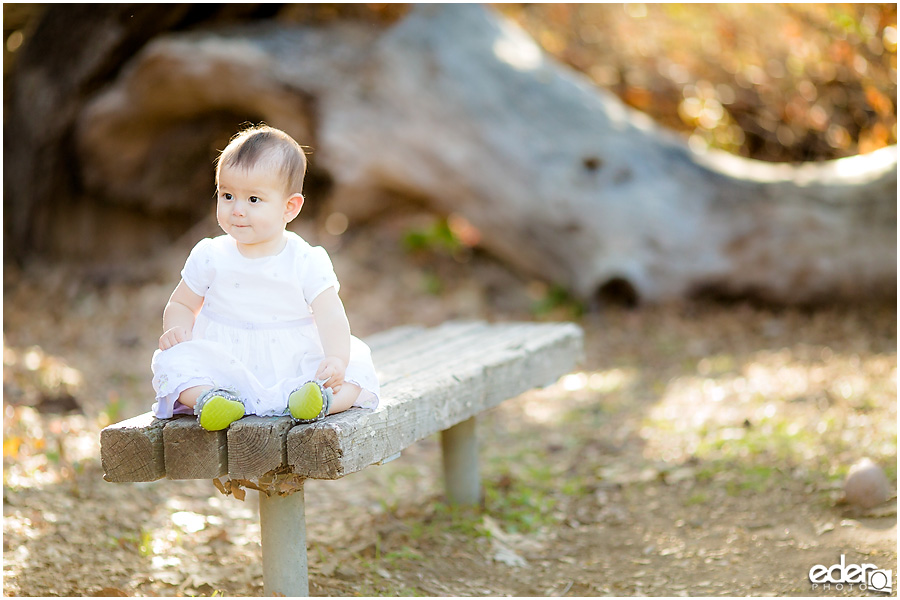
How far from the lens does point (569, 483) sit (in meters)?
3.88

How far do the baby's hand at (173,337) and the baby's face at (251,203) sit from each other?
1.00 feet

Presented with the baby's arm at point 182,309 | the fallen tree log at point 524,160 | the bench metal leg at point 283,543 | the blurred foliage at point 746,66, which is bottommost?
the bench metal leg at point 283,543

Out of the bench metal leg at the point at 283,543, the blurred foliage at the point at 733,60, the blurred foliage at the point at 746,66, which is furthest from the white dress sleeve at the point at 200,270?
the blurred foliage at the point at 746,66

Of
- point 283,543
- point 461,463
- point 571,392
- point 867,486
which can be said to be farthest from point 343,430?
point 571,392

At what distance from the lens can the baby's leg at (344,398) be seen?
7.64 feet

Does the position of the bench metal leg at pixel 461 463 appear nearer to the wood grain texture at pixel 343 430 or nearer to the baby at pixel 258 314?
the wood grain texture at pixel 343 430

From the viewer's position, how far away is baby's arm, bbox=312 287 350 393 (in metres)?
2.32

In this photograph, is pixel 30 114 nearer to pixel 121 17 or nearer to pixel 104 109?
pixel 104 109

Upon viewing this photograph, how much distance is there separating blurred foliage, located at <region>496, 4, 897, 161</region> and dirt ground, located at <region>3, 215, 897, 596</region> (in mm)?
2143

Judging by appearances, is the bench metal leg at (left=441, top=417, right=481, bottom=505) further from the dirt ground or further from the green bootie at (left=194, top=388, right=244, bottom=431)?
the green bootie at (left=194, top=388, right=244, bottom=431)

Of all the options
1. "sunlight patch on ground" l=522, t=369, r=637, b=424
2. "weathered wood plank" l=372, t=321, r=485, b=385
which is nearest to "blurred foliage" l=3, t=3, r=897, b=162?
"sunlight patch on ground" l=522, t=369, r=637, b=424

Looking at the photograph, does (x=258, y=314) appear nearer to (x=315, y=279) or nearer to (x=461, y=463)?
(x=315, y=279)

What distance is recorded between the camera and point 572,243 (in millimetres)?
6309

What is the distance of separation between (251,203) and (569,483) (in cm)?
218
